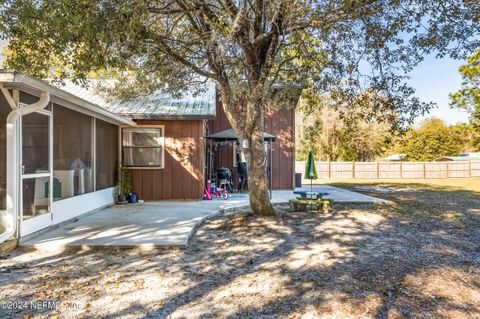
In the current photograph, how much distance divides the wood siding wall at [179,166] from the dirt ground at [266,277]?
11.1 ft

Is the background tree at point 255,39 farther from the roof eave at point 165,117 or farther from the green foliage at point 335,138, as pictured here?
the green foliage at point 335,138

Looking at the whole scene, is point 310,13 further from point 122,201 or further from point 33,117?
point 122,201

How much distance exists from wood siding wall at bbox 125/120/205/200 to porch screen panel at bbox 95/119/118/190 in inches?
25.9

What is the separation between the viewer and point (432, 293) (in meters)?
3.12

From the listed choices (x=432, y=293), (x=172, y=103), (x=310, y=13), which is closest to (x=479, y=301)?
(x=432, y=293)

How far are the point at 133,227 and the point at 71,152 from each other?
6.49ft

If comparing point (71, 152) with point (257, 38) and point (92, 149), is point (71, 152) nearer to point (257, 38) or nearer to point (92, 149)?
point (92, 149)

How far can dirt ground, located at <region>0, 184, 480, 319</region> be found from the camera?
2797 mm

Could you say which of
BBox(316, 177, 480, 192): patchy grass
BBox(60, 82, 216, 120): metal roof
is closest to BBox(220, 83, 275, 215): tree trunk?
BBox(60, 82, 216, 120): metal roof

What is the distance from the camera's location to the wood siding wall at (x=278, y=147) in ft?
38.7

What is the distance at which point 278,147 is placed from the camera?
11859mm

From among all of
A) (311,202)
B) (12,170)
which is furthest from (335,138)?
(12,170)

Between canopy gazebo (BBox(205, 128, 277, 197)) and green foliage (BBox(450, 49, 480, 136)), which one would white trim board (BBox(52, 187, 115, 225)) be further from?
green foliage (BBox(450, 49, 480, 136))

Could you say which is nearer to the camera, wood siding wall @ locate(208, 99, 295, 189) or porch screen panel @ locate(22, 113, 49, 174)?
porch screen panel @ locate(22, 113, 49, 174)
